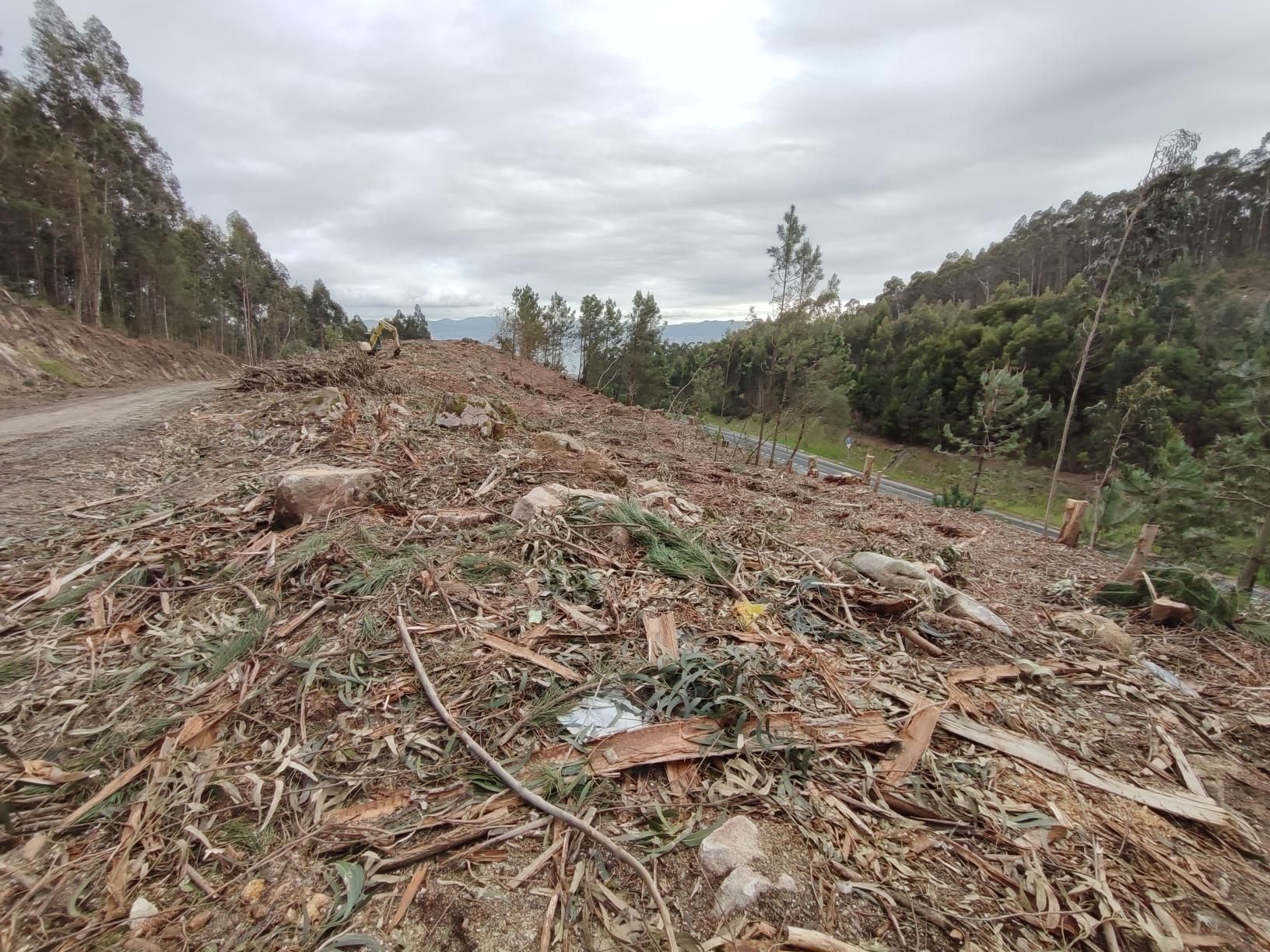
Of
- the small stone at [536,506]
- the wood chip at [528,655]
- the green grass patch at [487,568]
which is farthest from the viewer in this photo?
the small stone at [536,506]

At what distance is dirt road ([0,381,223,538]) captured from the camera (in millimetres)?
3869

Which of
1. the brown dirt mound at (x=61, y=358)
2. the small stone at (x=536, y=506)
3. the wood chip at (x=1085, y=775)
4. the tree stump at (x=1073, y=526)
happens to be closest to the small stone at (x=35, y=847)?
the small stone at (x=536, y=506)

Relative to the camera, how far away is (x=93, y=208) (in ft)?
64.3

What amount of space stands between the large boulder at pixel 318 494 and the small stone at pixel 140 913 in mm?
2497

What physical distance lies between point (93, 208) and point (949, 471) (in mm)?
43775

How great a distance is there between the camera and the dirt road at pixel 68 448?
12.7ft

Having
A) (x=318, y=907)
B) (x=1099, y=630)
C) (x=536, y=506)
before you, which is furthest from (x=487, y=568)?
(x=1099, y=630)

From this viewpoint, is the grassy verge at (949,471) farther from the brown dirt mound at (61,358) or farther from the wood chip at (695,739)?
the brown dirt mound at (61,358)

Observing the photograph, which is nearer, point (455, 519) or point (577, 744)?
point (577, 744)

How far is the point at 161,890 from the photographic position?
150 cm

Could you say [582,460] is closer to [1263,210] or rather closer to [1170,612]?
[1170,612]

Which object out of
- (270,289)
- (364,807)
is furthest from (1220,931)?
(270,289)

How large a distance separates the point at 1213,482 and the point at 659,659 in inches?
573

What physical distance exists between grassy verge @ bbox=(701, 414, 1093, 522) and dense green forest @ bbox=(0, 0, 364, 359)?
79.7 ft
